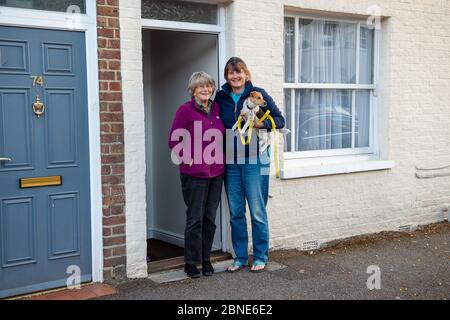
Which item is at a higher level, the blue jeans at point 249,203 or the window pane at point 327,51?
the window pane at point 327,51

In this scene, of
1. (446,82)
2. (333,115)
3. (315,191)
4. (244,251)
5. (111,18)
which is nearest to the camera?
(111,18)

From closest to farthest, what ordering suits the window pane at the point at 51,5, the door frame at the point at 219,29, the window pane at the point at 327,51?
the window pane at the point at 51,5 < the door frame at the point at 219,29 < the window pane at the point at 327,51

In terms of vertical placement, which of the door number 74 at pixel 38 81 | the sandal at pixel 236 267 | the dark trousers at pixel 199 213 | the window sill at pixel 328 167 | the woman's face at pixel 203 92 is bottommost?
the sandal at pixel 236 267

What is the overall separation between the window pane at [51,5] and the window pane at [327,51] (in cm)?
283

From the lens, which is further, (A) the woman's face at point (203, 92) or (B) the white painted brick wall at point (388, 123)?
(B) the white painted brick wall at point (388, 123)

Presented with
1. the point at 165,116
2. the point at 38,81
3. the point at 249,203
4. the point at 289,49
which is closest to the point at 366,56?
the point at 289,49

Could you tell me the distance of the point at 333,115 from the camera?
721 cm

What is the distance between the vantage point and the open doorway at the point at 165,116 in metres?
6.45

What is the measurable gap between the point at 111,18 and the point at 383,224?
4487 millimetres

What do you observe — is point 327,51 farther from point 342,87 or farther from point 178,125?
point 178,125

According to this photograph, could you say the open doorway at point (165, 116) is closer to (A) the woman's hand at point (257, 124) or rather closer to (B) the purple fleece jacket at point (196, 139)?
(B) the purple fleece jacket at point (196, 139)

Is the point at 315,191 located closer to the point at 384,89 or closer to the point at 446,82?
the point at 384,89

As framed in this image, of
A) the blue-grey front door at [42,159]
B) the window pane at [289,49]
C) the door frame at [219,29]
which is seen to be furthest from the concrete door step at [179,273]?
the window pane at [289,49]

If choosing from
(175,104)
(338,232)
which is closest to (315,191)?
(338,232)
